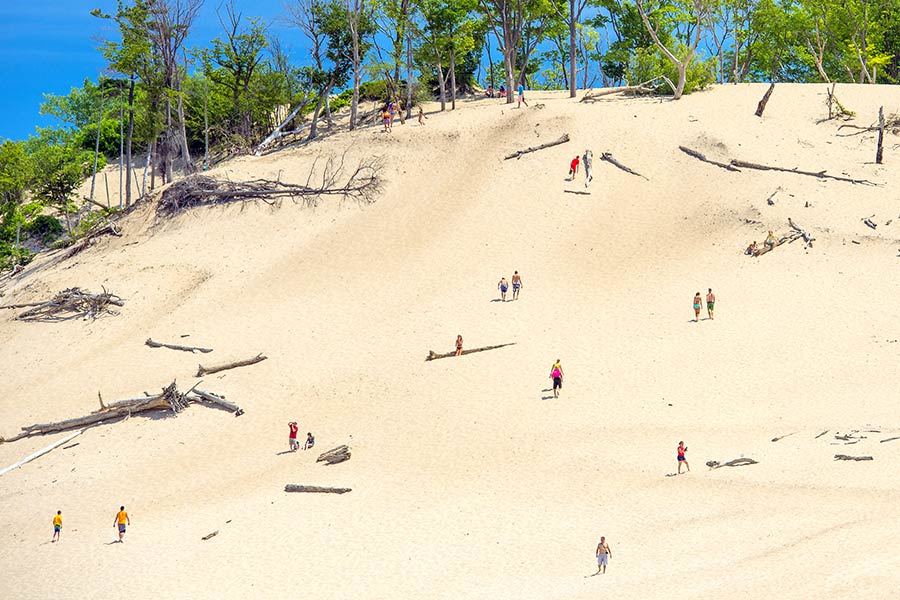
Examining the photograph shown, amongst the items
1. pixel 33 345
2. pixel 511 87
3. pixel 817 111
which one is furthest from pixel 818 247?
pixel 33 345

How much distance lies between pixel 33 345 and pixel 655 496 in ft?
90.7

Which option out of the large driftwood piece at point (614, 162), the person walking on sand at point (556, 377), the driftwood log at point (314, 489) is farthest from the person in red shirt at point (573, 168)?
the driftwood log at point (314, 489)

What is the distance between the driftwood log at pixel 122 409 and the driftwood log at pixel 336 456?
→ 6.88m

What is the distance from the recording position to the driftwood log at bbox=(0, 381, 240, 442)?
101 feet

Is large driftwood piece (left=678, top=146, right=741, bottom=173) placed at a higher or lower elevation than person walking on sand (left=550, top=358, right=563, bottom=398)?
higher

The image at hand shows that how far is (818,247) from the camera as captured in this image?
36094 mm

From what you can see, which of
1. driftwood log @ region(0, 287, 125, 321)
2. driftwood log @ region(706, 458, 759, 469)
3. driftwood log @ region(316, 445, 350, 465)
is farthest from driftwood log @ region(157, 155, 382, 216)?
driftwood log @ region(706, 458, 759, 469)

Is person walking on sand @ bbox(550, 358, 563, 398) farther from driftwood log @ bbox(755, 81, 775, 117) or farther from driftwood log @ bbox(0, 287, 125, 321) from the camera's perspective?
driftwood log @ bbox(755, 81, 775, 117)

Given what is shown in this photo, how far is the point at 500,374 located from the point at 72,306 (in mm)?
20513

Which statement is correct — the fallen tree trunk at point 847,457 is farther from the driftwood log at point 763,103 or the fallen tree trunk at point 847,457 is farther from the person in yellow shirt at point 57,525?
the driftwood log at point 763,103

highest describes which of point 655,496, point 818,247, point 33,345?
point 818,247

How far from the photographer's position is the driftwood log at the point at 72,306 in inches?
1548

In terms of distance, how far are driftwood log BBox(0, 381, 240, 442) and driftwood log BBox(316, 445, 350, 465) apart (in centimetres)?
688

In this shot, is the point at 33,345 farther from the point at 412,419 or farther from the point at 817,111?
the point at 817,111
